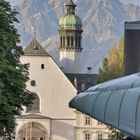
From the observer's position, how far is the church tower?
387 ft

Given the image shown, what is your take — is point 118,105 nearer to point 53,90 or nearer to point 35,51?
point 35,51

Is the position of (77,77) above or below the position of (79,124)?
above

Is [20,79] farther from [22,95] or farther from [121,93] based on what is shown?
[121,93]

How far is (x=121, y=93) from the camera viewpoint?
24344 mm

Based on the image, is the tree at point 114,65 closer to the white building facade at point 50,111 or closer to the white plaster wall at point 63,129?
the white building facade at point 50,111

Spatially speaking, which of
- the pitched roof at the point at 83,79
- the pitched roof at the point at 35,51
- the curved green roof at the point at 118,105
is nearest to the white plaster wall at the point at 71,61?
the pitched roof at the point at 83,79

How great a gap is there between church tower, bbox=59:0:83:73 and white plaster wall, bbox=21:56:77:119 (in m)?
22.7

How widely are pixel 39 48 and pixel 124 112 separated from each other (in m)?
70.0

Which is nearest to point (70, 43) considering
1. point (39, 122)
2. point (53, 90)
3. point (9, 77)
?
point (53, 90)

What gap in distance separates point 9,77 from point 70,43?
85.0 m

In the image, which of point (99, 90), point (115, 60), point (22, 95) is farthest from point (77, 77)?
point (99, 90)

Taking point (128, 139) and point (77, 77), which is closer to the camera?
point (128, 139)

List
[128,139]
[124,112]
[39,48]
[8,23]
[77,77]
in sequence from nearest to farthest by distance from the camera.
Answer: [124,112], [128,139], [8,23], [39,48], [77,77]

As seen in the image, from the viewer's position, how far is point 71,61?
11862 cm
